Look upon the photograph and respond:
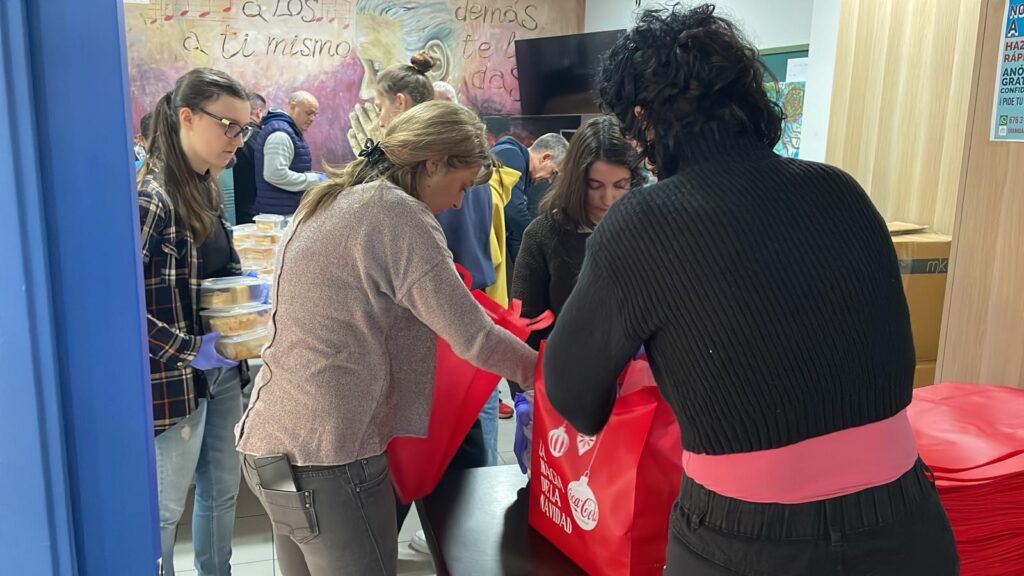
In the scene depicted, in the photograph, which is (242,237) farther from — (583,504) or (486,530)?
(583,504)

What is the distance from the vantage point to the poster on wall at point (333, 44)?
6180 mm

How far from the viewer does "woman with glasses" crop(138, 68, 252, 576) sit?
1.84 meters

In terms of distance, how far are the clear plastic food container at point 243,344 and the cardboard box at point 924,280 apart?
190 cm

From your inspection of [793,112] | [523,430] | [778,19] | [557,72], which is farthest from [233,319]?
[557,72]

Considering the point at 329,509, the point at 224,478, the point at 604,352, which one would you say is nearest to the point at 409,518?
the point at 224,478

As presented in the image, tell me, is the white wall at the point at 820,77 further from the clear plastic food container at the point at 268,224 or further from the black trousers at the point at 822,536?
the black trousers at the point at 822,536

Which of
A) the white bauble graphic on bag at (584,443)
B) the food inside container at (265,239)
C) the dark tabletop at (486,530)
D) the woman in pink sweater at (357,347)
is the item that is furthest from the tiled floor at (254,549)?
the white bauble graphic on bag at (584,443)

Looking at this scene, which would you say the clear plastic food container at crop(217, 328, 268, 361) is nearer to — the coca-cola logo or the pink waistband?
the coca-cola logo

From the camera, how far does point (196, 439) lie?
2008mm

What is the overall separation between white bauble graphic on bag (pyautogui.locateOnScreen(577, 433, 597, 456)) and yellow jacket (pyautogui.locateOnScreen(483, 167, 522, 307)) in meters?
1.67

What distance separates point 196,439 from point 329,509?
0.78 m

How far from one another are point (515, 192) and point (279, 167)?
125 centimetres

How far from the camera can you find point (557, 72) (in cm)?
598

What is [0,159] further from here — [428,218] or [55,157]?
[428,218]
